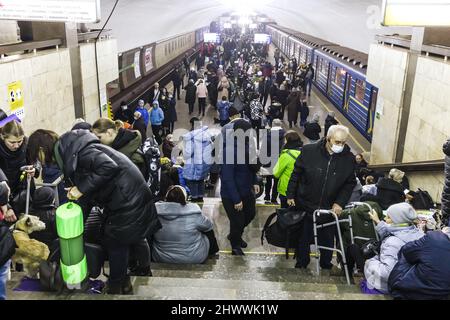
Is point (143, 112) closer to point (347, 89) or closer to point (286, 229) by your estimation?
point (286, 229)

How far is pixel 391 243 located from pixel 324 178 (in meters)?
0.79

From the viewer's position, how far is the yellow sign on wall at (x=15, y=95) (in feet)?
16.8

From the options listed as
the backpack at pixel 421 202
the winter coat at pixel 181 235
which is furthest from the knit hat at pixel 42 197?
the backpack at pixel 421 202

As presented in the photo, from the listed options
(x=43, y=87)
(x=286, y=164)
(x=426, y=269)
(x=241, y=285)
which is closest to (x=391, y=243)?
(x=426, y=269)

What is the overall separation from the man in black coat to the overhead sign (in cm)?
383

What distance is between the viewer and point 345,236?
4051 mm

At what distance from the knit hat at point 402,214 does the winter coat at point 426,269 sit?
0.38 metres

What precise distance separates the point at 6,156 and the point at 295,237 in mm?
2701

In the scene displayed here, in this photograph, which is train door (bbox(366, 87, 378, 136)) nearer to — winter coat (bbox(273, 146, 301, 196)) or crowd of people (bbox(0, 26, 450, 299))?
crowd of people (bbox(0, 26, 450, 299))

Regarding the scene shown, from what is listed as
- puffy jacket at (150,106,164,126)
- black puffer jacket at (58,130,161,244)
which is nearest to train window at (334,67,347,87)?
puffy jacket at (150,106,164,126)

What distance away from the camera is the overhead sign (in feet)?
18.3

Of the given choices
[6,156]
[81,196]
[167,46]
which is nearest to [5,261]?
[81,196]

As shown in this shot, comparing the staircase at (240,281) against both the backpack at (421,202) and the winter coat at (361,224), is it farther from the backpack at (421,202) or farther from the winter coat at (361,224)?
the backpack at (421,202)

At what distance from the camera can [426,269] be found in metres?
2.72
